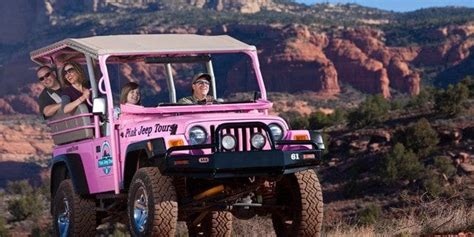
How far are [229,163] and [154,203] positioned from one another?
0.76 m

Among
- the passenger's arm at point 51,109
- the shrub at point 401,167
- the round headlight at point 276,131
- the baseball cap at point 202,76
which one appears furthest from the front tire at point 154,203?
the shrub at point 401,167

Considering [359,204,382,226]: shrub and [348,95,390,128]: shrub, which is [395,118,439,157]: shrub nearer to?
[348,95,390,128]: shrub

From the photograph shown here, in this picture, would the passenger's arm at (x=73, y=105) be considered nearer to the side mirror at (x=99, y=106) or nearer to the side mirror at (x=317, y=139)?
the side mirror at (x=99, y=106)

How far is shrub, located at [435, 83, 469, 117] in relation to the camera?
52156 millimetres

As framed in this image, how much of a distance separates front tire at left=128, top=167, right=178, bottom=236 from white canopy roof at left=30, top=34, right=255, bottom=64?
1.37 metres

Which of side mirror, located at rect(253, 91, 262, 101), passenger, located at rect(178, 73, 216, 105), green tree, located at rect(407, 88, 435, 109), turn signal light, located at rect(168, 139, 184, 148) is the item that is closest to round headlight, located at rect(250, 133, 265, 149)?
turn signal light, located at rect(168, 139, 184, 148)

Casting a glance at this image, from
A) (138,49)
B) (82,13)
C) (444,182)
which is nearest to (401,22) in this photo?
(82,13)

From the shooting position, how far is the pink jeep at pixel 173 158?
9289 millimetres

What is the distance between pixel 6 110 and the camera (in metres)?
128

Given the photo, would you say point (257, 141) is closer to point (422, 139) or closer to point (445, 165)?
point (445, 165)

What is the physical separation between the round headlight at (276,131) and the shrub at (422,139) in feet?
130

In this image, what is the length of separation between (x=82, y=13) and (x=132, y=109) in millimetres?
153112

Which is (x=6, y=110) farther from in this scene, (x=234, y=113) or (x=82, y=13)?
(x=234, y=113)

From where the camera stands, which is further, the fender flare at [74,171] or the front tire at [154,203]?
the fender flare at [74,171]
